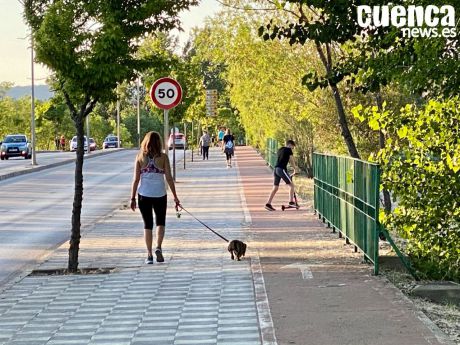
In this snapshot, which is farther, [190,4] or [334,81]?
[190,4]

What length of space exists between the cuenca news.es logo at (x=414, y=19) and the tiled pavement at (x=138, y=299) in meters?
2.91

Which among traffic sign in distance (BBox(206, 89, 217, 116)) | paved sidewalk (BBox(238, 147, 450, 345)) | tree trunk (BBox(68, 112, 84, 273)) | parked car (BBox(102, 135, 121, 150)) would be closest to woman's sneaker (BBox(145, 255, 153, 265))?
tree trunk (BBox(68, 112, 84, 273))

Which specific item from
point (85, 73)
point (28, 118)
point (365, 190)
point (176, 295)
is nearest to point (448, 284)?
point (365, 190)

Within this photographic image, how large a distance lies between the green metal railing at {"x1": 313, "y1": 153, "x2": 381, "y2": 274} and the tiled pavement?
1.43 meters

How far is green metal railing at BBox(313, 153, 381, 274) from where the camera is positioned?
1040 cm

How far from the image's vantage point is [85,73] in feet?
35.9

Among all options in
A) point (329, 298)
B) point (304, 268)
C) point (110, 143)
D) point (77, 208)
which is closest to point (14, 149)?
point (110, 143)

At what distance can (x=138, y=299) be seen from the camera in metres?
9.16

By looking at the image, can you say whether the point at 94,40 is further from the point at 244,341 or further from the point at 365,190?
the point at 244,341

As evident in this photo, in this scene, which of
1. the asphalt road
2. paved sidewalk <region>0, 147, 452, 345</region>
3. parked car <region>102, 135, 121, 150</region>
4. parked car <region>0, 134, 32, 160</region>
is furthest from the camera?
parked car <region>102, 135, 121, 150</region>

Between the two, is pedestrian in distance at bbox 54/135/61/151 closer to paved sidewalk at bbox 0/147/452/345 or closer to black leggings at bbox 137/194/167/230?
paved sidewalk at bbox 0/147/452/345

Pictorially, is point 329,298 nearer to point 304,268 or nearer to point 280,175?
point 304,268

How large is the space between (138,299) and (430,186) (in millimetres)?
3924

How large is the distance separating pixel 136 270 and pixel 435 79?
4.39 m
